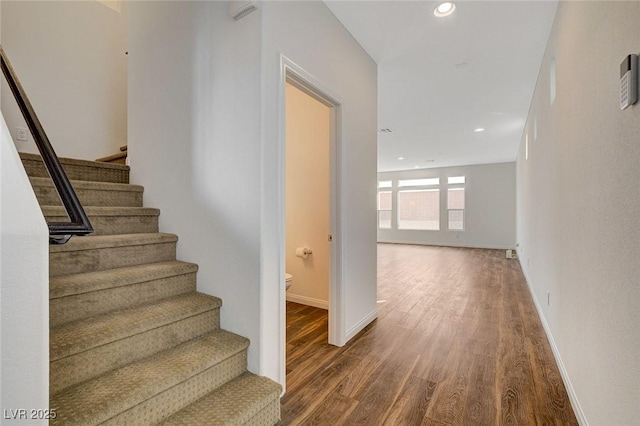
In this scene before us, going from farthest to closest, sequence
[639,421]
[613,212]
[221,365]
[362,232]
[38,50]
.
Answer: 1. [38,50]
2. [362,232]
3. [221,365]
4. [613,212]
5. [639,421]

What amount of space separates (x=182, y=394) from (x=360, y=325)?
1716 millimetres

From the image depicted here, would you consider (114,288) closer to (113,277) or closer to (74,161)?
(113,277)

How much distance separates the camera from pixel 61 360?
1.24 metres

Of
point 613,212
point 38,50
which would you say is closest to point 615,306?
point 613,212

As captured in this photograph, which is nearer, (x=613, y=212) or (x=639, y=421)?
(x=639, y=421)

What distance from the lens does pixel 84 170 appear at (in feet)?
8.01

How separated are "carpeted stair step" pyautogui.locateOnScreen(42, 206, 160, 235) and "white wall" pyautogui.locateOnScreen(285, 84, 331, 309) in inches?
66.2

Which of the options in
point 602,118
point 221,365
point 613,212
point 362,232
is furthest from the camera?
point 362,232

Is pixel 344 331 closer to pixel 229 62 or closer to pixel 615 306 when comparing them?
pixel 615 306

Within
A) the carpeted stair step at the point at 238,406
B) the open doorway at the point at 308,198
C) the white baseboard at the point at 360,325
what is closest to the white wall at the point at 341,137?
the white baseboard at the point at 360,325

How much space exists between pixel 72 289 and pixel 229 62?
155cm

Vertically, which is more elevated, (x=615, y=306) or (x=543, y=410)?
(x=615, y=306)

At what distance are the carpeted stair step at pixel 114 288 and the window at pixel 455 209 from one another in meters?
9.48

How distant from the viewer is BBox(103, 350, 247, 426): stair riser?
4.10 feet
